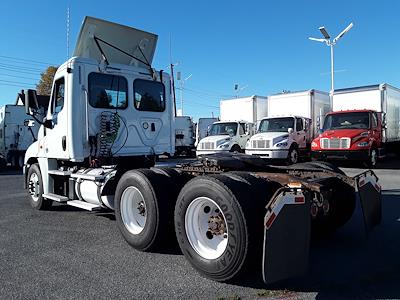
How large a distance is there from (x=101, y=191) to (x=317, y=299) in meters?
3.76

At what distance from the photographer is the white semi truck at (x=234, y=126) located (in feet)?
64.6

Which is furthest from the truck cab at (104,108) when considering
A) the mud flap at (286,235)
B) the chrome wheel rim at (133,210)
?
the mud flap at (286,235)

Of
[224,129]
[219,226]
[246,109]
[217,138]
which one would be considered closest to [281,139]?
[217,138]

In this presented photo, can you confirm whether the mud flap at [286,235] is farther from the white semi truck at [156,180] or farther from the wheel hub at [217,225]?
the wheel hub at [217,225]

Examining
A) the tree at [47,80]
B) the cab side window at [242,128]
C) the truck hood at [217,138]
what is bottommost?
the truck hood at [217,138]

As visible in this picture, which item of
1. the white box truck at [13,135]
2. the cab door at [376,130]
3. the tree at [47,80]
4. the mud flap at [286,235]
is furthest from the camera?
the tree at [47,80]

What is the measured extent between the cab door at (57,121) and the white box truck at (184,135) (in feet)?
70.3

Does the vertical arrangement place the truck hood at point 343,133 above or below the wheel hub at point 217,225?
above

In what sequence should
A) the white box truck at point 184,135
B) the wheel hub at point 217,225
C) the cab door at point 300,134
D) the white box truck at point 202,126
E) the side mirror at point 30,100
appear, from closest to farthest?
the wheel hub at point 217,225
the side mirror at point 30,100
the cab door at point 300,134
the white box truck at point 184,135
the white box truck at point 202,126

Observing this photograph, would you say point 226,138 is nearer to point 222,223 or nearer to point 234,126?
point 234,126

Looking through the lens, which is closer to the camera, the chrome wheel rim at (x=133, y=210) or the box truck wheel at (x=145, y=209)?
the box truck wheel at (x=145, y=209)

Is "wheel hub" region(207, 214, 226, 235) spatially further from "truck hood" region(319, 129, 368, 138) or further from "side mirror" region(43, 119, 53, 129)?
"truck hood" region(319, 129, 368, 138)

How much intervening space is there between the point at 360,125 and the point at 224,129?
6.88 meters

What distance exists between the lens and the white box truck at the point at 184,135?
29328 mm
